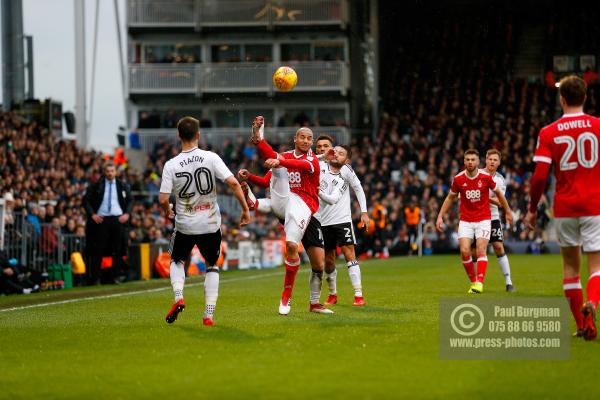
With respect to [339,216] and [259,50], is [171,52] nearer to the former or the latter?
[259,50]

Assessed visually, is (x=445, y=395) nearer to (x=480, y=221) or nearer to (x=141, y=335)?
(x=141, y=335)

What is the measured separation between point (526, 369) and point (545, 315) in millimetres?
2564

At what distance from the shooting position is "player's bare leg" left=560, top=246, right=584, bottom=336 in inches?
417

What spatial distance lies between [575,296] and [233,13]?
154 feet

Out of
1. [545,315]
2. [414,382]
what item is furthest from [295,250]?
[414,382]

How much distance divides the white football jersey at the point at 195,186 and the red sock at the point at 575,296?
3846 millimetres

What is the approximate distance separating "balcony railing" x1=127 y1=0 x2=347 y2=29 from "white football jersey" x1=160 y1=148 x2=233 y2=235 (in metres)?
44.0

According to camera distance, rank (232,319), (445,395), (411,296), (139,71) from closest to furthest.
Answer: (445,395) < (232,319) < (411,296) < (139,71)

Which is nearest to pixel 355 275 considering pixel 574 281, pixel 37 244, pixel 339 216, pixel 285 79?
pixel 339 216

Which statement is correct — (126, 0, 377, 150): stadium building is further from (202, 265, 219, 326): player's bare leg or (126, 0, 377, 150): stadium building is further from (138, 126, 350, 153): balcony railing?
(202, 265, 219, 326): player's bare leg

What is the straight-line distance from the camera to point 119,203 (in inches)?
926

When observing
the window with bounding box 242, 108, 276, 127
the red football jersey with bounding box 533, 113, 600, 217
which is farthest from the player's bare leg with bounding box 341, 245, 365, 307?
the window with bounding box 242, 108, 276, 127

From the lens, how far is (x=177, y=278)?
41.2 feet

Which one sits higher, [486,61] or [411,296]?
[486,61]
